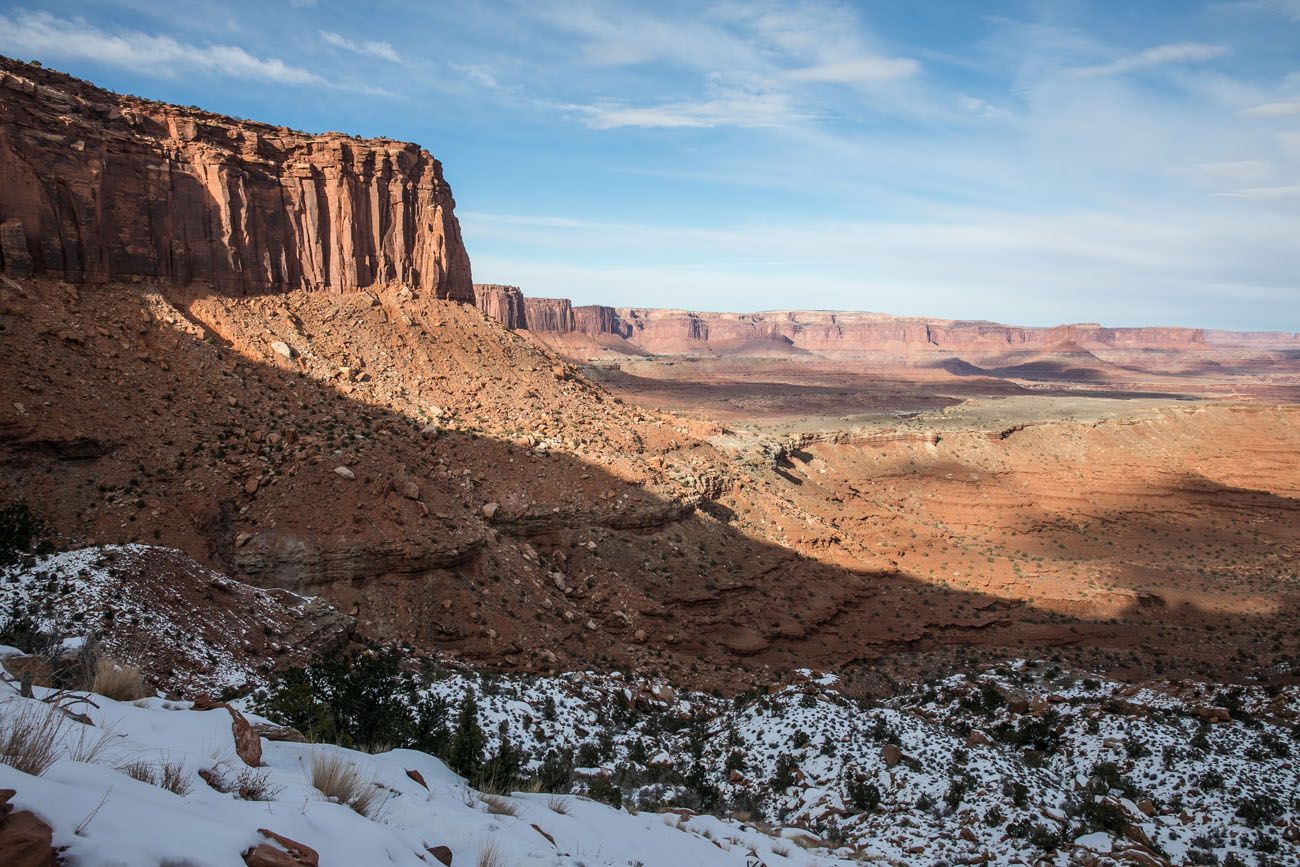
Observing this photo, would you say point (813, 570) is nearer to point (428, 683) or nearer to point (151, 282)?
point (428, 683)

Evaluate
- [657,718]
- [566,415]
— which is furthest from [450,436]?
[657,718]

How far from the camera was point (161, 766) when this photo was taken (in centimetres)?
449

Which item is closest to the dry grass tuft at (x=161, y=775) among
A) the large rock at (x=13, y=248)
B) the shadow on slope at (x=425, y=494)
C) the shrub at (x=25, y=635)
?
the shrub at (x=25, y=635)

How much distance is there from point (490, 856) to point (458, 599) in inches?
659

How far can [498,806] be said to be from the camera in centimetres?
674

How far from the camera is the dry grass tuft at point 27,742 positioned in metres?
3.65

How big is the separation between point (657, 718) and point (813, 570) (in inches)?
492

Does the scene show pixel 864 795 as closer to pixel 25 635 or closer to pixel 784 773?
pixel 784 773

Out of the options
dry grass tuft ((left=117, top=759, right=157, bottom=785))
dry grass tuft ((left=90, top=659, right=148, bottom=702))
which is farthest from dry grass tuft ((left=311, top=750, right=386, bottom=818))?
dry grass tuft ((left=90, top=659, right=148, bottom=702))

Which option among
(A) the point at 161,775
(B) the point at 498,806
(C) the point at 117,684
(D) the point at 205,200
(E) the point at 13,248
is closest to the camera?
(A) the point at 161,775

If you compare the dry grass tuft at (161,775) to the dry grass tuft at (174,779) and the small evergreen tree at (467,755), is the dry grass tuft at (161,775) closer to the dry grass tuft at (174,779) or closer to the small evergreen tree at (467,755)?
the dry grass tuft at (174,779)

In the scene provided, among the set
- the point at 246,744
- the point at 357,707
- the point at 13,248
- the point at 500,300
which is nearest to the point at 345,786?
the point at 246,744

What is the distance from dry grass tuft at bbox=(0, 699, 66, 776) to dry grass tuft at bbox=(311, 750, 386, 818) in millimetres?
1631

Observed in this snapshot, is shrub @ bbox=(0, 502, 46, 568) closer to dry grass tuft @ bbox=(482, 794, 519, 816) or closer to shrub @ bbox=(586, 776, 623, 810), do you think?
shrub @ bbox=(586, 776, 623, 810)
